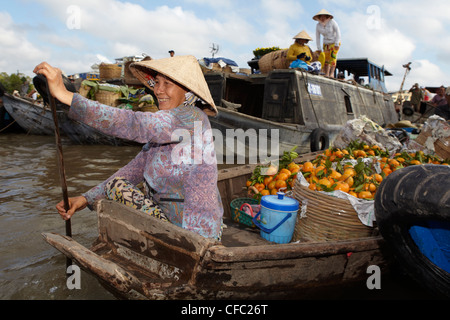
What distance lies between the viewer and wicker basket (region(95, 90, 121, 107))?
9.10 metres

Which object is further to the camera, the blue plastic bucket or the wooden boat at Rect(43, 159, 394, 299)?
the blue plastic bucket

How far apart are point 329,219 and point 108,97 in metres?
8.20

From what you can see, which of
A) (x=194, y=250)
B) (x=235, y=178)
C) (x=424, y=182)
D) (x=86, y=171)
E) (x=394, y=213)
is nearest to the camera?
(x=194, y=250)

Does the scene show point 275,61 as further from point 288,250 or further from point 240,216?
point 288,250

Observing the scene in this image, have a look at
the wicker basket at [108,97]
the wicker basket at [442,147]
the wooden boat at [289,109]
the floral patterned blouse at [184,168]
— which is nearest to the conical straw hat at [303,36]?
the wooden boat at [289,109]

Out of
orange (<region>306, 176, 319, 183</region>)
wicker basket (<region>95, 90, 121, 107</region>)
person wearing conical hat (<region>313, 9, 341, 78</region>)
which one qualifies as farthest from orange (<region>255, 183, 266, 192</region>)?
wicker basket (<region>95, 90, 121, 107</region>)

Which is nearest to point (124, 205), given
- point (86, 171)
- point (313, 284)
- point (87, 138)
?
point (313, 284)

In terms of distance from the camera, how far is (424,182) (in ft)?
6.47

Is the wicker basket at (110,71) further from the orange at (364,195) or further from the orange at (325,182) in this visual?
the orange at (364,195)

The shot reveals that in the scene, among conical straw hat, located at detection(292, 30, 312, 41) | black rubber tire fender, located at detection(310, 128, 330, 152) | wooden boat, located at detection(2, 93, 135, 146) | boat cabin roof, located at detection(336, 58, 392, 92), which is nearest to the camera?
black rubber tire fender, located at detection(310, 128, 330, 152)

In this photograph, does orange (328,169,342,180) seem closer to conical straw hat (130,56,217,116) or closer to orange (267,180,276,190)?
orange (267,180,276,190)

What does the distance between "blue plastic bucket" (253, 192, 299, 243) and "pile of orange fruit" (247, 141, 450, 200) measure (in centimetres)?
33
